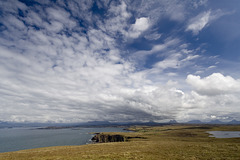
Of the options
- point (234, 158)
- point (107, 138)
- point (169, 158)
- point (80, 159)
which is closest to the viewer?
point (234, 158)

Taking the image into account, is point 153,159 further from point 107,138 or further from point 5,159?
point 107,138

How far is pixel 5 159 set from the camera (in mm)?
28484

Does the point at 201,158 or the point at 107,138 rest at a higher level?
the point at 201,158

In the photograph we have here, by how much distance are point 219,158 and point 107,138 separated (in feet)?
400

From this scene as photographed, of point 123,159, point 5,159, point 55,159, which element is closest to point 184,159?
point 123,159

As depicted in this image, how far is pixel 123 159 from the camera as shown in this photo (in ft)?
78.8

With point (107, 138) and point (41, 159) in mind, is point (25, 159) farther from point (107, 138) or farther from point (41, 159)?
point (107, 138)

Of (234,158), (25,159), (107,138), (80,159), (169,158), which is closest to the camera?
(234,158)

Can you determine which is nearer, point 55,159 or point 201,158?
point 201,158

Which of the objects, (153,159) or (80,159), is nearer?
(153,159)

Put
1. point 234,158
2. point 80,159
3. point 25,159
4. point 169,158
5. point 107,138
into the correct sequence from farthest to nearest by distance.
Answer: point 107,138
point 25,159
point 80,159
point 169,158
point 234,158

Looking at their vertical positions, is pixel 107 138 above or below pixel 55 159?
below

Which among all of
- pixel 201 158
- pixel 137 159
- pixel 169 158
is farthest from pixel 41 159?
pixel 201 158

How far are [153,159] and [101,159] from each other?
996cm
